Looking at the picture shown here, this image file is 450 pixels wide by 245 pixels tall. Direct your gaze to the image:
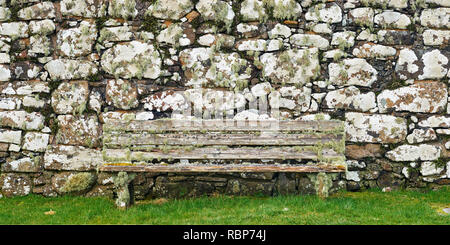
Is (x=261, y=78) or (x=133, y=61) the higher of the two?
(x=133, y=61)

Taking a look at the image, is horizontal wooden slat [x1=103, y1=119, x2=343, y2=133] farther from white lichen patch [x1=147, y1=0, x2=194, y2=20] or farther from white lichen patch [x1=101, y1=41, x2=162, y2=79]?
white lichen patch [x1=147, y1=0, x2=194, y2=20]

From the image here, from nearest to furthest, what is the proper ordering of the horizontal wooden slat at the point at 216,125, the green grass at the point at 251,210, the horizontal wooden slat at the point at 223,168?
the green grass at the point at 251,210 < the horizontal wooden slat at the point at 223,168 < the horizontal wooden slat at the point at 216,125

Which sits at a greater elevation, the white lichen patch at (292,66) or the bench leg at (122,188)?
the white lichen patch at (292,66)

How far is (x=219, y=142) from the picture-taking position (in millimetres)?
4668

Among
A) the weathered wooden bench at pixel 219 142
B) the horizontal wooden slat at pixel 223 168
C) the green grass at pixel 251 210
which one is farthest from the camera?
the weathered wooden bench at pixel 219 142

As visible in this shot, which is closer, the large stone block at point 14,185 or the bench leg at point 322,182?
the bench leg at point 322,182

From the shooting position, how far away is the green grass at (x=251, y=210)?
3881 millimetres

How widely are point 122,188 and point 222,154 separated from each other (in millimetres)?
1202

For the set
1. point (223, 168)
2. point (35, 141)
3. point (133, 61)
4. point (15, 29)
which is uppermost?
point (15, 29)

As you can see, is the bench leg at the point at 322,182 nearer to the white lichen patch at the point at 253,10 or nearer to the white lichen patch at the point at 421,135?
the white lichen patch at the point at 421,135

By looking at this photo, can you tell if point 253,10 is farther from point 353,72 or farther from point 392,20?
point 392,20

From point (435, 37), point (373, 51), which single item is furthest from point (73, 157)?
point (435, 37)

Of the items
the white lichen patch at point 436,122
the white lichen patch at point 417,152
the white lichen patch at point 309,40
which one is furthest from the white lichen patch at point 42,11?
the white lichen patch at point 436,122

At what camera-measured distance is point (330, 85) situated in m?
5.12
